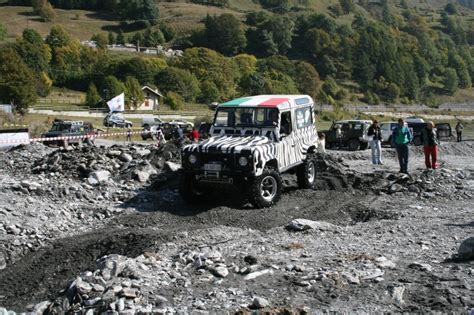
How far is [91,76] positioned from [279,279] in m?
108

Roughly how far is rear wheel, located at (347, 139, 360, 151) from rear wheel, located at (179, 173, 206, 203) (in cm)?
1978

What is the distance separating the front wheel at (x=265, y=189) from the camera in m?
13.1

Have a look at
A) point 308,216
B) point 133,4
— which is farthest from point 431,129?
point 133,4

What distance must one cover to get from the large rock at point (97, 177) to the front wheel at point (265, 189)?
4347 millimetres

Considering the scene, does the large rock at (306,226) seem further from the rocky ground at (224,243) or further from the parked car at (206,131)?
the parked car at (206,131)

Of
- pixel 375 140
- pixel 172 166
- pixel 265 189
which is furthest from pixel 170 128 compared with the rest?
pixel 265 189

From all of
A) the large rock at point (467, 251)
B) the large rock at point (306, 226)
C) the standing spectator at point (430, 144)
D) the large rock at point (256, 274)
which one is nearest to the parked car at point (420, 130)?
the standing spectator at point (430, 144)

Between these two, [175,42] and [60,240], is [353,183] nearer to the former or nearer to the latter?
[60,240]

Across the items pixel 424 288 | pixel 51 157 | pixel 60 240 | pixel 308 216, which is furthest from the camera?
pixel 51 157

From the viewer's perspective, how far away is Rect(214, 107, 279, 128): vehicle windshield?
14391mm

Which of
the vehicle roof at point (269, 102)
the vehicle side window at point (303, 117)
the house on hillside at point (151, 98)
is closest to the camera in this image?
the vehicle roof at point (269, 102)

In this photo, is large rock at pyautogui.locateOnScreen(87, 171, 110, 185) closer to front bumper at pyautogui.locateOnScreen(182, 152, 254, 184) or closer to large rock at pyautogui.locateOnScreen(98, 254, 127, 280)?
front bumper at pyautogui.locateOnScreen(182, 152, 254, 184)

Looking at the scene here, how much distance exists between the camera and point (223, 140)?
13898 mm

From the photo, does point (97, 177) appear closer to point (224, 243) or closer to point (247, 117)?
point (247, 117)
